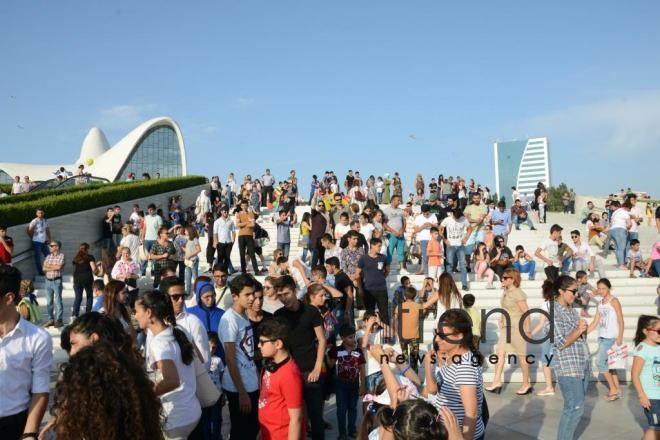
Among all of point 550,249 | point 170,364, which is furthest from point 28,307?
A: point 550,249

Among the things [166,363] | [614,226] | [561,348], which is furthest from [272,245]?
[166,363]

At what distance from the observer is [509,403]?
7.12 metres

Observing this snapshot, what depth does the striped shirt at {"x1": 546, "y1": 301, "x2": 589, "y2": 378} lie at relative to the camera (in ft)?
15.9

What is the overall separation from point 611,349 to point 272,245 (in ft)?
35.7

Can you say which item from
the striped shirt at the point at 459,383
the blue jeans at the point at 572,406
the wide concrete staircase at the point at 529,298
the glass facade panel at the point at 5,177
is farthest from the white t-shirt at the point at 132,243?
the glass facade panel at the point at 5,177

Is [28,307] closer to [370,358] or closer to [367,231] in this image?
[370,358]

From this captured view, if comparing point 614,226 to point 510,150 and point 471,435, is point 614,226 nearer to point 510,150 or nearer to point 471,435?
point 471,435

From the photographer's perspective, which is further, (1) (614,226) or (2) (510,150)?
(2) (510,150)

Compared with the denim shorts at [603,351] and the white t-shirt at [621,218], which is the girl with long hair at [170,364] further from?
the white t-shirt at [621,218]

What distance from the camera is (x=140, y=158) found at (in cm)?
5428

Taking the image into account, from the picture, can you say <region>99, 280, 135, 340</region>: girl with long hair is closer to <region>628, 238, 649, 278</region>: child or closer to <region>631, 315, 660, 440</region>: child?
<region>631, 315, 660, 440</region>: child

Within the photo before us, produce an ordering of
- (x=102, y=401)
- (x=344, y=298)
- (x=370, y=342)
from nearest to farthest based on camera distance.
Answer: (x=102, y=401) → (x=370, y=342) → (x=344, y=298)

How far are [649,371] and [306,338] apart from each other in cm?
296

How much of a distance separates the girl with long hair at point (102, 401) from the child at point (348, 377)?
147 inches
